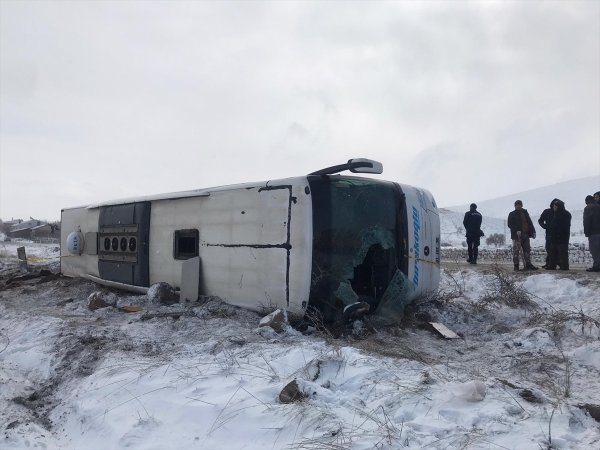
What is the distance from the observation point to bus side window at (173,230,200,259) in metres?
6.87

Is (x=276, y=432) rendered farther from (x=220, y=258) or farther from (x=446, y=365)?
(x=220, y=258)

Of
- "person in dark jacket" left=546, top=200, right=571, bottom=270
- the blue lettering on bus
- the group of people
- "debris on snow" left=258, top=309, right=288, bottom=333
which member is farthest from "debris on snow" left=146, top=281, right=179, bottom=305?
"person in dark jacket" left=546, top=200, right=571, bottom=270

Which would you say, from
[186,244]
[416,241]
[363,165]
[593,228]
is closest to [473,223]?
[593,228]

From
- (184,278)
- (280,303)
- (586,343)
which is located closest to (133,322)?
(184,278)

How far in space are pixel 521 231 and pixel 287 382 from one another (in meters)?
7.89

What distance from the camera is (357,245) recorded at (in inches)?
232

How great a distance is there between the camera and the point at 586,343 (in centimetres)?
499

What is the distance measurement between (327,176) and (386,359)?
8.11 ft

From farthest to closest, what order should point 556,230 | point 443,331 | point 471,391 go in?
point 556,230, point 443,331, point 471,391

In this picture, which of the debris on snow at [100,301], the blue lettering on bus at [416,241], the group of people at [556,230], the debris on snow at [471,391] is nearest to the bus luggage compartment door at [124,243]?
the debris on snow at [100,301]

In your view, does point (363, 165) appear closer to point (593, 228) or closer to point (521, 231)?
point (521, 231)

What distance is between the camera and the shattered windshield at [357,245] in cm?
563

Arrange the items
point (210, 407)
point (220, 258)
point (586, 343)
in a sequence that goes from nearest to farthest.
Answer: point (210, 407)
point (586, 343)
point (220, 258)

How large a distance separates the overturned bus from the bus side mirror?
0.5 inches
